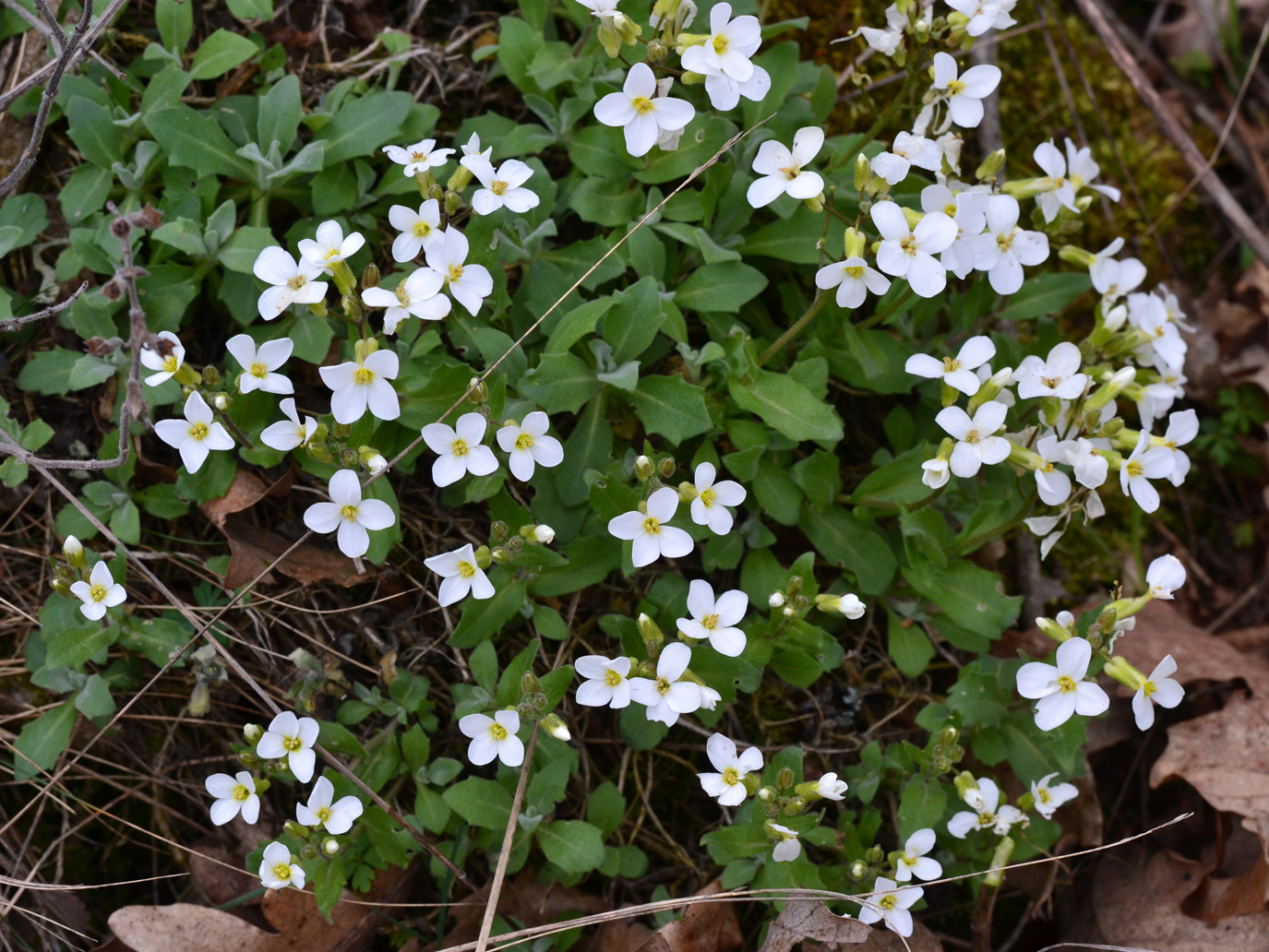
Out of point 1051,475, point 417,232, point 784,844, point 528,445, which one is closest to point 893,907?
point 784,844

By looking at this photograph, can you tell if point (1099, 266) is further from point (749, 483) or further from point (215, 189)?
point (215, 189)

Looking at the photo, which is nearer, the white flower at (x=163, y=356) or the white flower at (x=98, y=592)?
the white flower at (x=163, y=356)

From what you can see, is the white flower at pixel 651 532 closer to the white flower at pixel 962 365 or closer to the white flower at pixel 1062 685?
the white flower at pixel 962 365

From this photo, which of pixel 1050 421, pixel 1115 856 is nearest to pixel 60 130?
pixel 1050 421

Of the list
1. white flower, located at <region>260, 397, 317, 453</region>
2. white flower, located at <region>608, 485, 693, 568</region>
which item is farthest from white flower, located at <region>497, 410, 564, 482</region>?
white flower, located at <region>260, 397, 317, 453</region>

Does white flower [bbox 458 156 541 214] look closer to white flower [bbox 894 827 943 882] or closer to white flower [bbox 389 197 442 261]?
white flower [bbox 389 197 442 261]

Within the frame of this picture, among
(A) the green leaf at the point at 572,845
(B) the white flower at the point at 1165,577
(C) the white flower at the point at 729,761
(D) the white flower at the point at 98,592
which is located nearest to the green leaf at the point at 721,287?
(C) the white flower at the point at 729,761

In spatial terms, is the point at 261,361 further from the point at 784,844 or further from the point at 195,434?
the point at 784,844
